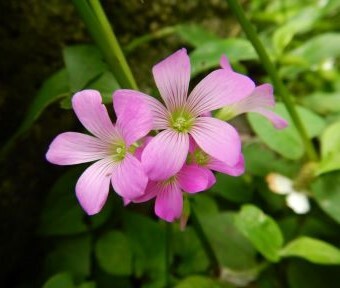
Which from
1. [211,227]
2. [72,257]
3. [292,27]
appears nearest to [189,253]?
[211,227]

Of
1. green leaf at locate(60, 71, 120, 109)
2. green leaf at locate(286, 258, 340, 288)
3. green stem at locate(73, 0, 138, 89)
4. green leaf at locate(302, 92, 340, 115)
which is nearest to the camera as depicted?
green stem at locate(73, 0, 138, 89)

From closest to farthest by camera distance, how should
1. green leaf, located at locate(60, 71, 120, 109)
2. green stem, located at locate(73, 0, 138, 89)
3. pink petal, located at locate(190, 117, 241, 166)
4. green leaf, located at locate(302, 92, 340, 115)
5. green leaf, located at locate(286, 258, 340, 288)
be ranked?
1. pink petal, located at locate(190, 117, 241, 166)
2. green stem, located at locate(73, 0, 138, 89)
3. green leaf, located at locate(60, 71, 120, 109)
4. green leaf, located at locate(286, 258, 340, 288)
5. green leaf, located at locate(302, 92, 340, 115)

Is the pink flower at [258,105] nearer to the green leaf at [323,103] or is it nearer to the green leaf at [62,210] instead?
the green leaf at [62,210]

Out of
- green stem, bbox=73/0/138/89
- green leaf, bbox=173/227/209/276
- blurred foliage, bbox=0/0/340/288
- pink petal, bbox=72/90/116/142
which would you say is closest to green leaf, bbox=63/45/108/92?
blurred foliage, bbox=0/0/340/288

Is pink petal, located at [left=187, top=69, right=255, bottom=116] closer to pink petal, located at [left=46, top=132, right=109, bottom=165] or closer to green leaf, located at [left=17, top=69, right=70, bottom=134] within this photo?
pink petal, located at [left=46, top=132, right=109, bottom=165]

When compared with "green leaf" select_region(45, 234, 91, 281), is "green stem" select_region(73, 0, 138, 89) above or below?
above

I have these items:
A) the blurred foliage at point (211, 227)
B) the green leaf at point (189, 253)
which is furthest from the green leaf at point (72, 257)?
the green leaf at point (189, 253)

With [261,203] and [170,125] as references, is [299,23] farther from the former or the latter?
[170,125]

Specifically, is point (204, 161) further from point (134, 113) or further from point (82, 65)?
point (82, 65)
